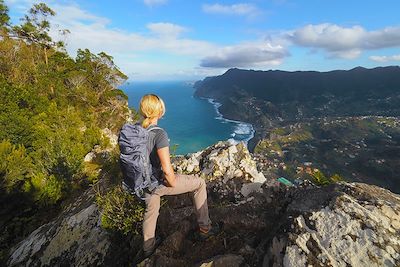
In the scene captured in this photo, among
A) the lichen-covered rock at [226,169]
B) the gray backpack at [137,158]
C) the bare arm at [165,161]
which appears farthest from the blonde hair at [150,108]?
the lichen-covered rock at [226,169]

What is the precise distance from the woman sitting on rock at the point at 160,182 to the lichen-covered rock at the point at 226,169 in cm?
220

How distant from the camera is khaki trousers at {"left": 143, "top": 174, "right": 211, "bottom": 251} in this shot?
4.60 m

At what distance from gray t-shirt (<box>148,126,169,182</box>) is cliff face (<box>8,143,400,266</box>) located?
128 cm

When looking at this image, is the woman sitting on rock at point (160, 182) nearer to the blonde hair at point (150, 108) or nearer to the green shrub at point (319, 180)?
the blonde hair at point (150, 108)

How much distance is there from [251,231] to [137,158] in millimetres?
2616

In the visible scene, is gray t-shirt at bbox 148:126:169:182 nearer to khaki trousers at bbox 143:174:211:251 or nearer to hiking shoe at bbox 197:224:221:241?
khaki trousers at bbox 143:174:211:251

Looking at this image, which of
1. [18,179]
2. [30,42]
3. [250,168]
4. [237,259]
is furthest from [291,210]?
[30,42]

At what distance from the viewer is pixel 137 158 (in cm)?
431

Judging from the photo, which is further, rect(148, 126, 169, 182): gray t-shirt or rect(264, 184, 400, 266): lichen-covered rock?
rect(148, 126, 169, 182): gray t-shirt

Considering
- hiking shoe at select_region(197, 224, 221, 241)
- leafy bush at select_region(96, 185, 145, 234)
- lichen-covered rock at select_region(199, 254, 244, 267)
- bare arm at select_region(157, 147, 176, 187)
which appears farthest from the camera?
leafy bush at select_region(96, 185, 145, 234)

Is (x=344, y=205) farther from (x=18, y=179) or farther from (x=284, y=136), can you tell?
(x=284, y=136)

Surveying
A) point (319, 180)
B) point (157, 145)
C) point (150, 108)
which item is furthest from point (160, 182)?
point (319, 180)

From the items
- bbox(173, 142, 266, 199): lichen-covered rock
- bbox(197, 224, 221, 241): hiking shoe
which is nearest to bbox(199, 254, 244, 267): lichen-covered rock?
bbox(197, 224, 221, 241): hiking shoe

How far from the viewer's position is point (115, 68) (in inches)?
1797
